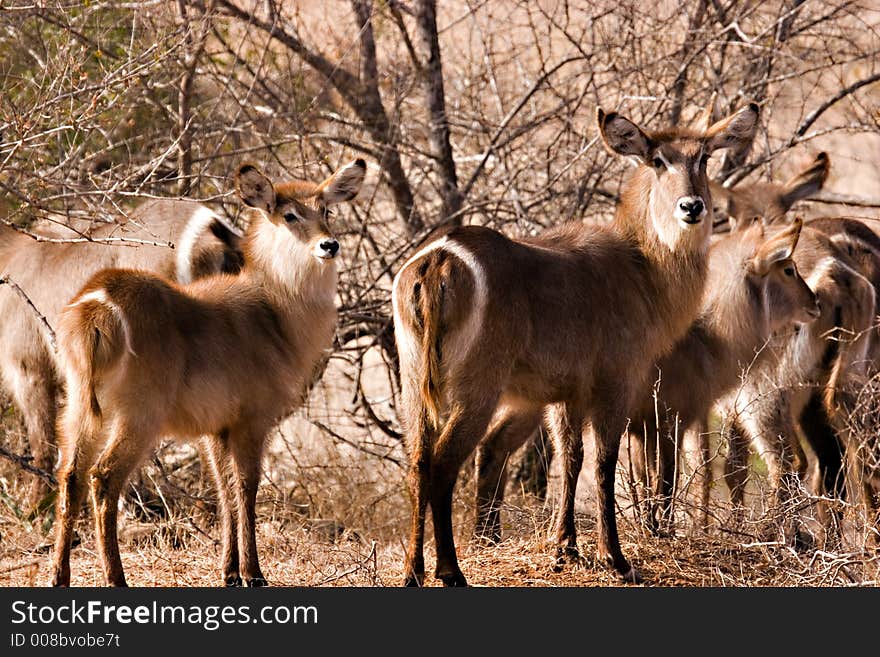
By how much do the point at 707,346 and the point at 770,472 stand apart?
87 centimetres

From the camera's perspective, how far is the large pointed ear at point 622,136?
644cm

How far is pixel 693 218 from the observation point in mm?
6348

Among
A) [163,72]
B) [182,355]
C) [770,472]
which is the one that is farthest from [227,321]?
[770,472]

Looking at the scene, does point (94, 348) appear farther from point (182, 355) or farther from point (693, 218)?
point (693, 218)

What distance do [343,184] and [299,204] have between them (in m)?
0.33

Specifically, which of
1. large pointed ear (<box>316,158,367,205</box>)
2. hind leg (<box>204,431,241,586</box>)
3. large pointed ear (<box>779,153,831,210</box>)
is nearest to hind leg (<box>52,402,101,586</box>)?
hind leg (<box>204,431,241,586</box>)

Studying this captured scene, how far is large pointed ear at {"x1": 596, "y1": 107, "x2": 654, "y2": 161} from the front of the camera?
6.44 m

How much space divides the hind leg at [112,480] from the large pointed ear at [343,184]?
1736 millimetres

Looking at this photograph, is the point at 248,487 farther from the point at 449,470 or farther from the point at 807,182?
the point at 807,182

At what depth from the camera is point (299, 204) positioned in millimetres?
6672

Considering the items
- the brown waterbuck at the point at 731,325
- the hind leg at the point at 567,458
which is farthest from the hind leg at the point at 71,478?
the brown waterbuck at the point at 731,325

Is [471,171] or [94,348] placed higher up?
[471,171]

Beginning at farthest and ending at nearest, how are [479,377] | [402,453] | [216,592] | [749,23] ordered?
1. [749,23]
2. [402,453]
3. [479,377]
4. [216,592]

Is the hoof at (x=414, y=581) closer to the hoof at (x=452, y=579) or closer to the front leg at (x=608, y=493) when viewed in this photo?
the hoof at (x=452, y=579)
